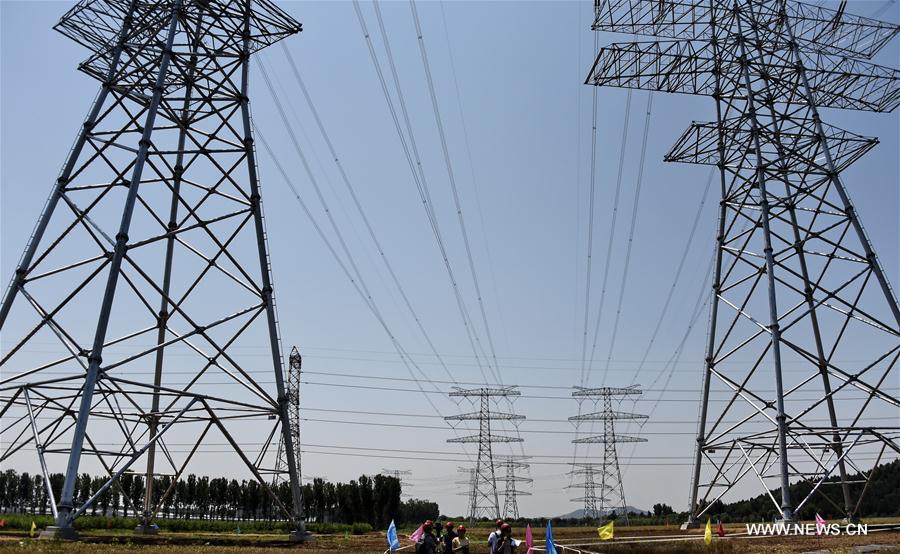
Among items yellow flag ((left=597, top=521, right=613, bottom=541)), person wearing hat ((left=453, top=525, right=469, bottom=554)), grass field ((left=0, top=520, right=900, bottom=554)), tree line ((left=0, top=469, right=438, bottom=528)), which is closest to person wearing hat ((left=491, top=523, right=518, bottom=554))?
person wearing hat ((left=453, top=525, right=469, bottom=554))

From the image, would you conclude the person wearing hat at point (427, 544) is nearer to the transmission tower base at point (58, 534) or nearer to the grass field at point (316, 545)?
the grass field at point (316, 545)

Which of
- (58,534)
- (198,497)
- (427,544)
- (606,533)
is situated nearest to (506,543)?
(427,544)

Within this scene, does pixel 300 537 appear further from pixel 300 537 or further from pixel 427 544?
pixel 427 544

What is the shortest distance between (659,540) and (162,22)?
3002 centimetres

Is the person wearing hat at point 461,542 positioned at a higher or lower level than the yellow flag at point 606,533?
higher

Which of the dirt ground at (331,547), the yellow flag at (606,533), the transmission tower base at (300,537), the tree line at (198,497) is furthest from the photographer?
the tree line at (198,497)

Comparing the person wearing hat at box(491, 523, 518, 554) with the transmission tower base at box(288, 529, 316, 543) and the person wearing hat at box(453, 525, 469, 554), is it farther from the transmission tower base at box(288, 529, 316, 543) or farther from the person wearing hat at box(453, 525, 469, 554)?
the transmission tower base at box(288, 529, 316, 543)

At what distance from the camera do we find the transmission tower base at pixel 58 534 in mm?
21750

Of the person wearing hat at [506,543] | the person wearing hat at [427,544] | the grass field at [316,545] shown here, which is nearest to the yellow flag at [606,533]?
the grass field at [316,545]

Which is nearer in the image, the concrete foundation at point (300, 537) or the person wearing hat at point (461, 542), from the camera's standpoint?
the person wearing hat at point (461, 542)

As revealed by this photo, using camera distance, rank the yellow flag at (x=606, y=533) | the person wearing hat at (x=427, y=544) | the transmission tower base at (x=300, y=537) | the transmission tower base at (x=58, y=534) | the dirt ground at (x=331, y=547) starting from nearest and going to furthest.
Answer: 1. the person wearing hat at (x=427, y=544)
2. the dirt ground at (x=331, y=547)
3. the transmission tower base at (x=58, y=534)
4. the transmission tower base at (x=300, y=537)
5. the yellow flag at (x=606, y=533)

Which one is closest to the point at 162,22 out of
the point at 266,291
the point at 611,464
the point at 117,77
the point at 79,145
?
the point at 117,77

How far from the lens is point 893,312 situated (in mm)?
34688

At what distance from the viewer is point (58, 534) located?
21.9m
